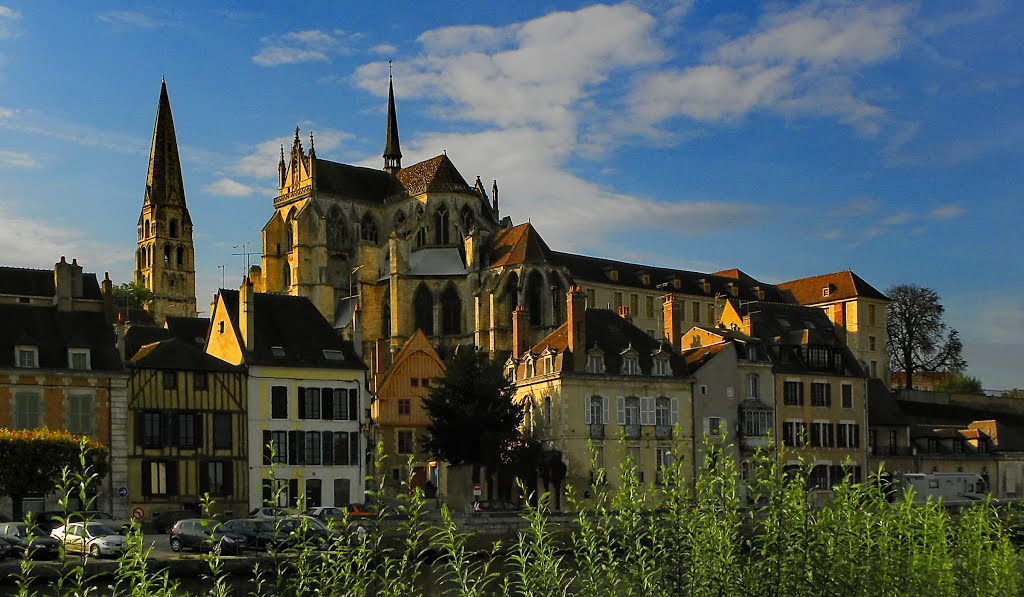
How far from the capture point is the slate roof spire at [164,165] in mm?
118562

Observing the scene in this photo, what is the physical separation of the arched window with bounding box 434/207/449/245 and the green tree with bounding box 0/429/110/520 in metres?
52.1

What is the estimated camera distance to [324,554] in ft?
54.2

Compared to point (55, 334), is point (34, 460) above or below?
below

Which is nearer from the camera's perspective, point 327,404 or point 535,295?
point 327,404

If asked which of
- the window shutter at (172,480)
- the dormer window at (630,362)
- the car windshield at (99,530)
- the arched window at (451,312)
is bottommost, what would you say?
the car windshield at (99,530)

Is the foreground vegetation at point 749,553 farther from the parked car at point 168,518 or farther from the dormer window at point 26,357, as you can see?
the dormer window at point 26,357

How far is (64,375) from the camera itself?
41.6 m

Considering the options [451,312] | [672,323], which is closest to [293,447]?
[672,323]

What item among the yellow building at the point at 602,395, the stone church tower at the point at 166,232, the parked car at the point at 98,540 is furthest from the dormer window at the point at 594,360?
the stone church tower at the point at 166,232

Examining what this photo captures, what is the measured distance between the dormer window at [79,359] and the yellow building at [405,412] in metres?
15.0

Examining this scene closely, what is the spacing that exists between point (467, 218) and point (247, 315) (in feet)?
147

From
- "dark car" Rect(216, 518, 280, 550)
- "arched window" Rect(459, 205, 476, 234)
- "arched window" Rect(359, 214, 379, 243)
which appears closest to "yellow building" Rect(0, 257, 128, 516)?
"dark car" Rect(216, 518, 280, 550)

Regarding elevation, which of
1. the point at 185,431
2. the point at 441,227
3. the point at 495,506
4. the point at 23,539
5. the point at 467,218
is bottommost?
the point at 495,506

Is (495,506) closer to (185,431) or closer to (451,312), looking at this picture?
(185,431)
